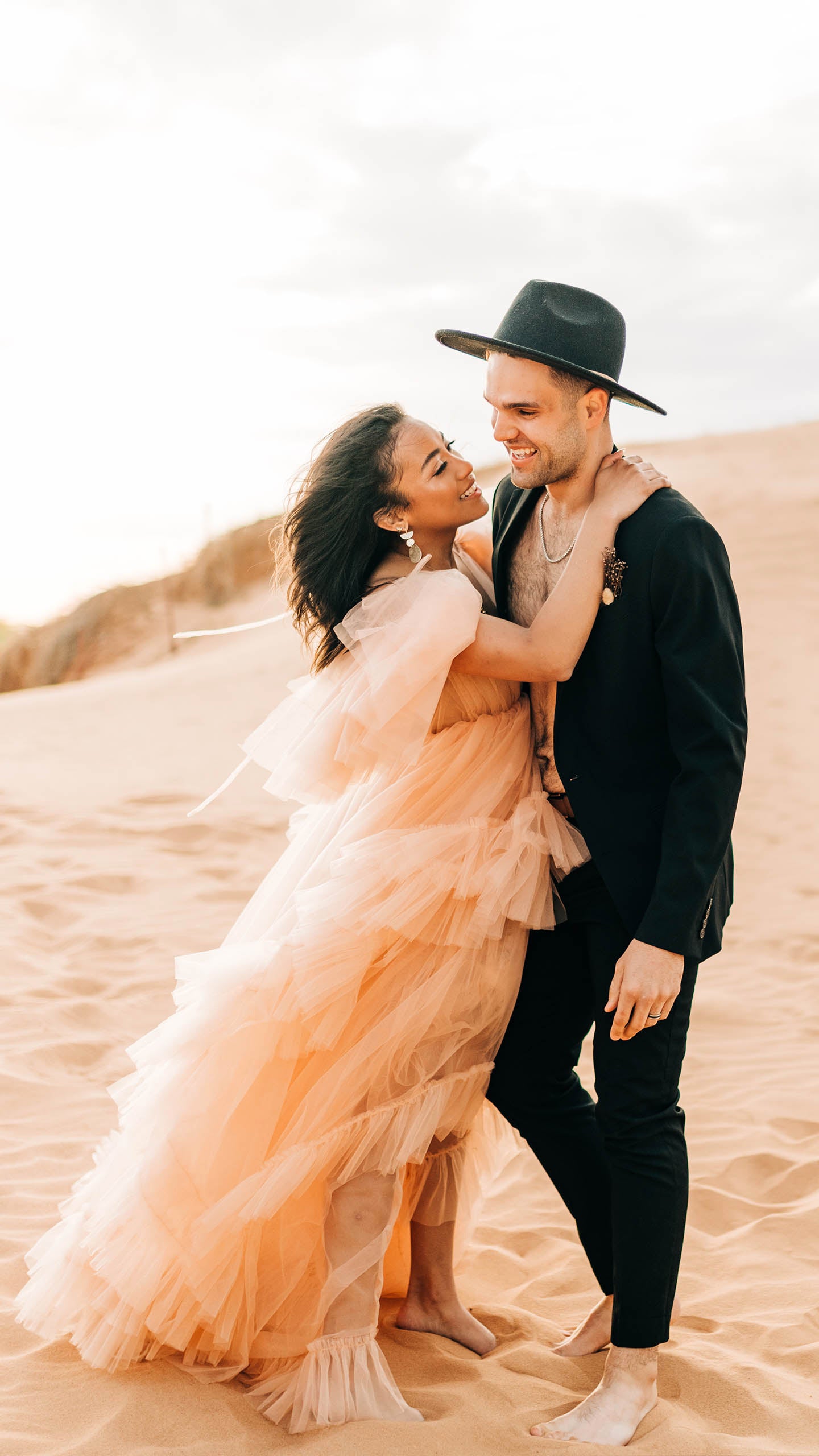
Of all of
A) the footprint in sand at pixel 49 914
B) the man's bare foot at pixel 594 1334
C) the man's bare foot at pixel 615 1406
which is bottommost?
the footprint in sand at pixel 49 914

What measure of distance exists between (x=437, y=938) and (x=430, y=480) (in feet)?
3.59

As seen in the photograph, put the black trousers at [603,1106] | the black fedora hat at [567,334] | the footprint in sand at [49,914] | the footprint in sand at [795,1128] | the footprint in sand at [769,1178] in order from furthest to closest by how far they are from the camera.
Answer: the footprint in sand at [49,914] < the footprint in sand at [795,1128] < the footprint in sand at [769,1178] < the black fedora hat at [567,334] < the black trousers at [603,1106]

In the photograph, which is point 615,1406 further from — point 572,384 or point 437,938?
point 572,384

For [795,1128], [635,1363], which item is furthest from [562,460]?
[795,1128]

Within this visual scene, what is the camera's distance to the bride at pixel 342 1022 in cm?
268

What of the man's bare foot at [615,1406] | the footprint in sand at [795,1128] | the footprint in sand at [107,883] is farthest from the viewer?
the footprint in sand at [107,883]

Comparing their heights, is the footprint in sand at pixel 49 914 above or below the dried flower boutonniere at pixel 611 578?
below

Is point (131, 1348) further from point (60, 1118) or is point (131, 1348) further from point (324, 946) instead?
point (60, 1118)

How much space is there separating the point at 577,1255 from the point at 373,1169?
1.23 meters

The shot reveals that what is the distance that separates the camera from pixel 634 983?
2.55m

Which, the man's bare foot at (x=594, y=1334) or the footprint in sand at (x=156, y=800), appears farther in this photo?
the footprint in sand at (x=156, y=800)

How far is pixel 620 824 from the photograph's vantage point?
270cm

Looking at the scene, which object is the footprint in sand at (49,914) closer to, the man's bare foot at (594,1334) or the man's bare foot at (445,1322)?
the man's bare foot at (445,1322)

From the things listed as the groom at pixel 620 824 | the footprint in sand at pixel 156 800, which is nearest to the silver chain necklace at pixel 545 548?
the groom at pixel 620 824
